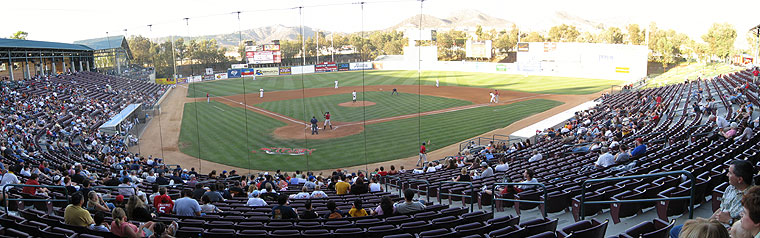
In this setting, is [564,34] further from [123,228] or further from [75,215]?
[123,228]

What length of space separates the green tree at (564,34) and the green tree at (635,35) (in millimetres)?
14193

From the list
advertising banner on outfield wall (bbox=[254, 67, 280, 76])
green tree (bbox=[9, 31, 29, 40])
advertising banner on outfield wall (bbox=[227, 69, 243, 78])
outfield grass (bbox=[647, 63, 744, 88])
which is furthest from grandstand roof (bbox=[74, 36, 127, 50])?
outfield grass (bbox=[647, 63, 744, 88])

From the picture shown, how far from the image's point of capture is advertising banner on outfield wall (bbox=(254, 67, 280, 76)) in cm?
7050

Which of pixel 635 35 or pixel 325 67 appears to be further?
pixel 635 35

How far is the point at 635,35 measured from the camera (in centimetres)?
9675

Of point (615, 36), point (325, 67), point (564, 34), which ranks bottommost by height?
point (325, 67)

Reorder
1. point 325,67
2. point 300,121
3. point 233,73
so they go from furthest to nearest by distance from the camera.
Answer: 1. point 325,67
2. point 233,73
3. point 300,121

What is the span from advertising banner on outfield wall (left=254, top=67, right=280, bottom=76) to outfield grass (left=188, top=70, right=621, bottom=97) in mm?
1303

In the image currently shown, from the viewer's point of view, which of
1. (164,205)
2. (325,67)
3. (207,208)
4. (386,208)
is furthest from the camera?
(325,67)

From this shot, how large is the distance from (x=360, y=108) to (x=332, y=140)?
1270 cm

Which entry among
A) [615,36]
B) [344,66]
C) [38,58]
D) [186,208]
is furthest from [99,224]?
[615,36]

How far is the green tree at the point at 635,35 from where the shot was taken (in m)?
95.6

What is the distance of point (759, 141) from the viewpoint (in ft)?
35.2

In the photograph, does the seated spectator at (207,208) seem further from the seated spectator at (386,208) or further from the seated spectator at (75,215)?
the seated spectator at (386,208)
